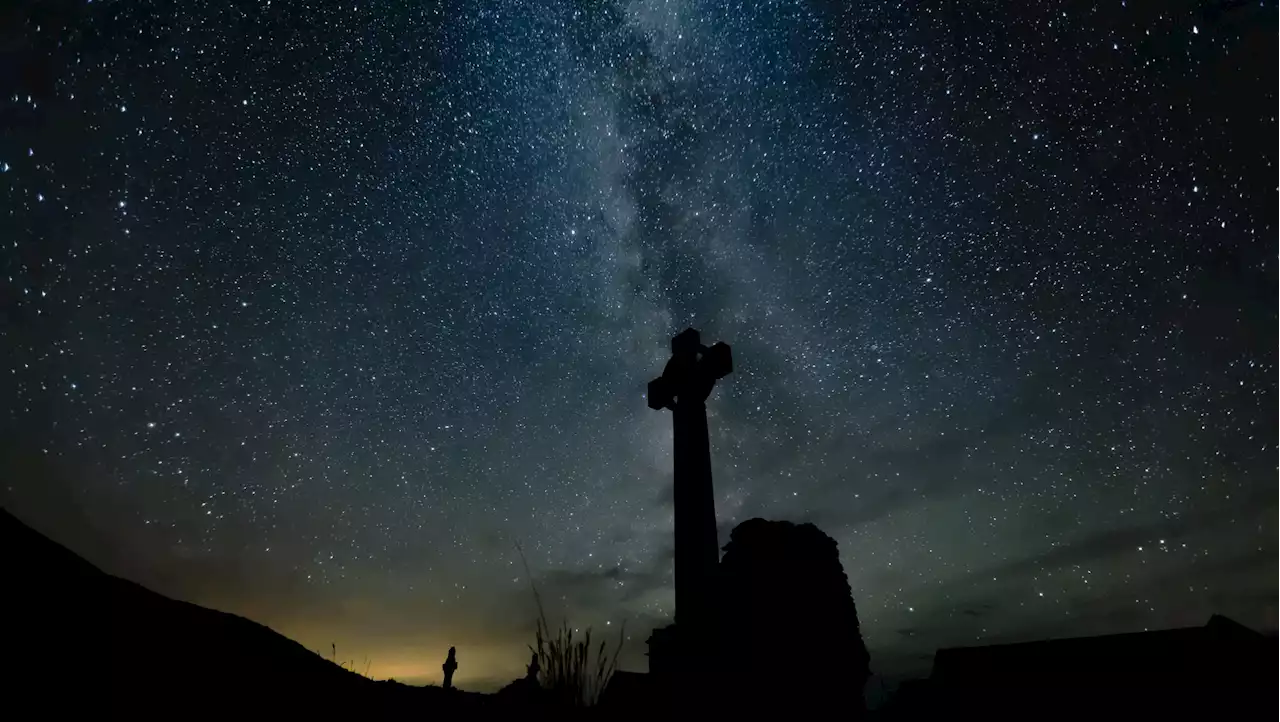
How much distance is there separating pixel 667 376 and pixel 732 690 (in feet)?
17.3

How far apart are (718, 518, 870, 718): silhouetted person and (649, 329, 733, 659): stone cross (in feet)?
1.20

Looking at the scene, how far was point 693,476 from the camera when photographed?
1012 centimetres

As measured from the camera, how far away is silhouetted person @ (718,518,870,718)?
A: 8328 mm

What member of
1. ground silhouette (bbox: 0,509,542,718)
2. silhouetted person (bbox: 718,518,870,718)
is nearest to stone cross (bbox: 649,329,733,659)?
silhouetted person (bbox: 718,518,870,718)

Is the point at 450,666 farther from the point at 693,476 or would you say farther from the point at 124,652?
the point at 124,652

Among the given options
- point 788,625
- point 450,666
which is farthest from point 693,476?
point 450,666

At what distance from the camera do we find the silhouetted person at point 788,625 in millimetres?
8328

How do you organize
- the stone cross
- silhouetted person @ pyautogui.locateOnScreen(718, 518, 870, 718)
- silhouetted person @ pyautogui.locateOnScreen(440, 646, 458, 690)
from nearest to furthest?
1. silhouetted person @ pyautogui.locateOnScreen(718, 518, 870, 718)
2. the stone cross
3. silhouetted person @ pyautogui.locateOnScreen(440, 646, 458, 690)

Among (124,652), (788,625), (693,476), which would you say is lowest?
(124,652)

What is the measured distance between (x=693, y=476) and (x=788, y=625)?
273 cm

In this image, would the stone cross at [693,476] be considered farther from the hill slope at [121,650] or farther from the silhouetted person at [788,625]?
the hill slope at [121,650]

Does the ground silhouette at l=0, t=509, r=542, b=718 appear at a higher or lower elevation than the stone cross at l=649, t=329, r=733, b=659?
lower

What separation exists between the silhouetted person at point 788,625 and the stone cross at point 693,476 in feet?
1.20

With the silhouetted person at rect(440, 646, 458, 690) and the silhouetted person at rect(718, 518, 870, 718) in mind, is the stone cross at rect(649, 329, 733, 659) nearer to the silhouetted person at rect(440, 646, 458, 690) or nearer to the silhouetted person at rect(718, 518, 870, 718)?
the silhouetted person at rect(718, 518, 870, 718)
